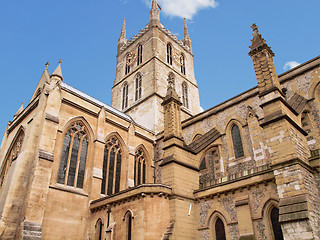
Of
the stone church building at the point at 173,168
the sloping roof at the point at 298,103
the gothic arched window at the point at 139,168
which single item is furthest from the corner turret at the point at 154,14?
the sloping roof at the point at 298,103

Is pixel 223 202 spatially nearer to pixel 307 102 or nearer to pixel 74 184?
pixel 307 102

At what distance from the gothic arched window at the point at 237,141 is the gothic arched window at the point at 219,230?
5793 millimetres

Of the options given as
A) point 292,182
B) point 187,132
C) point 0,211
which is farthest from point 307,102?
point 0,211

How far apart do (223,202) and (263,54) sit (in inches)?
290

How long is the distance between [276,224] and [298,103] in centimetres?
648

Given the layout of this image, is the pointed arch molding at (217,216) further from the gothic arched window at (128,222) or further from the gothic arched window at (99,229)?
the gothic arched window at (99,229)

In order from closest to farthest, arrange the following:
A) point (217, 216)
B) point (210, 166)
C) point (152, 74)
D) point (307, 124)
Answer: point (217, 216)
point (307, 124)
point (210, 166)
point (152, 74)

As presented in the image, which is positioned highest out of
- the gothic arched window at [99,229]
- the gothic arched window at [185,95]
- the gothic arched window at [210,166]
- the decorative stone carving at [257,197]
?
the gothic arched window at [185,95]

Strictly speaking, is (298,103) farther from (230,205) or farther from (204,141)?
(230,205)

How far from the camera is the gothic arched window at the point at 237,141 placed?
675 inches

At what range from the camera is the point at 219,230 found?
12188 mm

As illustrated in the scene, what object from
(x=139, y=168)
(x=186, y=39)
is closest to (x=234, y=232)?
(x=139, y=168)

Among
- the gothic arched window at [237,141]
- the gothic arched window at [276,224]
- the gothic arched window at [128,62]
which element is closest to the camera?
the gothic arched window at [276,224]

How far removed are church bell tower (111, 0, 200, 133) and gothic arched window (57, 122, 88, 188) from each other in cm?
904
